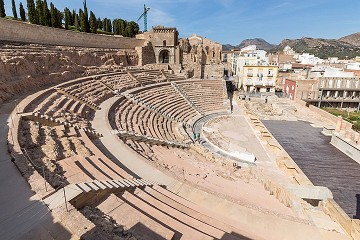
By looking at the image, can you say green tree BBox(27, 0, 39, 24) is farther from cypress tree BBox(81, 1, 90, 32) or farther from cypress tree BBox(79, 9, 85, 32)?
cypress tree BBox(81, 1, 90, 32)

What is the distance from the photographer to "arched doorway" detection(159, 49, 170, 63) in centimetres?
4012

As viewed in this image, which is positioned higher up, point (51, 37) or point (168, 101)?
point (51, 37)

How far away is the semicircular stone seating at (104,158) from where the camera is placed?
234 inches

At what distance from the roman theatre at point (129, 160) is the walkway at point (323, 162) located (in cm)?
119

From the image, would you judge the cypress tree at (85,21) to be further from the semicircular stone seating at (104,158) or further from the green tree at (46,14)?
the semicircular stone seating at (104,158)

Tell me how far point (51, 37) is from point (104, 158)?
20801 mm

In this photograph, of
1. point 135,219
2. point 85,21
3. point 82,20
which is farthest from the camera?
point 85,21

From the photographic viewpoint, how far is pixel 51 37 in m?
24.1

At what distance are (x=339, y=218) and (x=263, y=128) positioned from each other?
45.9 ft

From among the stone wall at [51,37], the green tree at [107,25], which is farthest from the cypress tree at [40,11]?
the green tree at [107,25]

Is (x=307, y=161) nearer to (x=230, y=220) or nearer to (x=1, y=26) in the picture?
(x=230, y=220)

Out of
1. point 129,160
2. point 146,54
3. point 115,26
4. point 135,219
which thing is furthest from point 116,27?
point 135,219

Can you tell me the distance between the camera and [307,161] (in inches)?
635

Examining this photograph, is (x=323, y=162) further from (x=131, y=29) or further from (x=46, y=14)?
(x=131, y=29)
